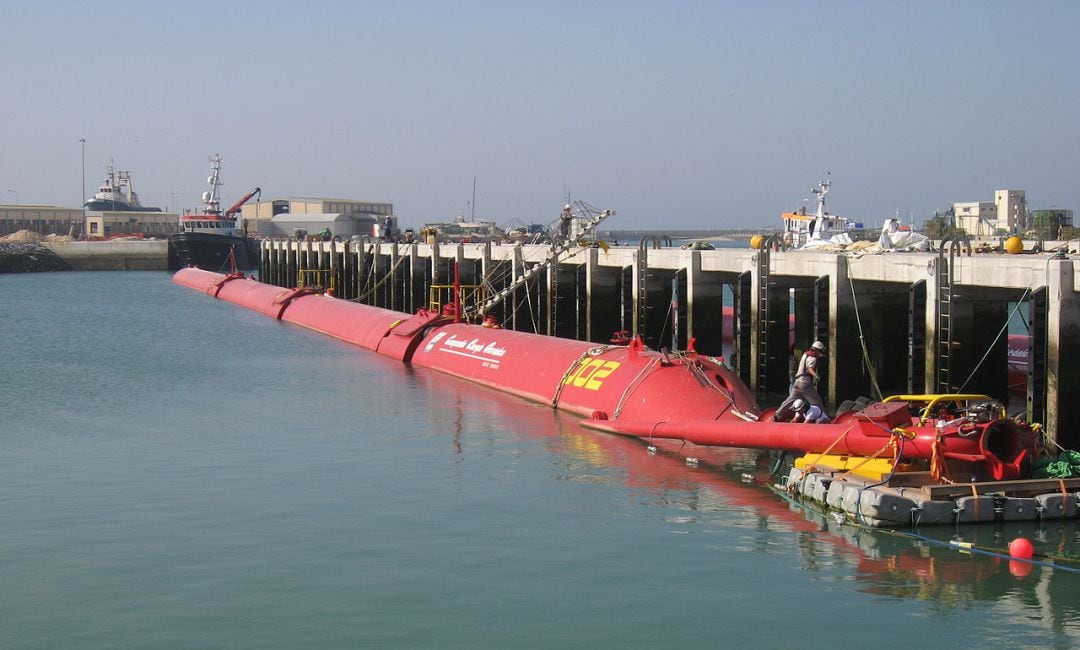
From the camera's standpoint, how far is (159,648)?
640 inches

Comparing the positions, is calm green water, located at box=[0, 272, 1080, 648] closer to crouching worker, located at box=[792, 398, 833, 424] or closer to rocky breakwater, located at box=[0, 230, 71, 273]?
crouching worker, located at box=[792, 398, 833, 424]

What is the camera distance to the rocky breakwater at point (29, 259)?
143750 millimetres

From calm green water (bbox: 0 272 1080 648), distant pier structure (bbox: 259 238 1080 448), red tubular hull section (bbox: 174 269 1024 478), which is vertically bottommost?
calm green water (bbox: 0 272 1080 648)

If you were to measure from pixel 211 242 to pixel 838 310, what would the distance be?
108 m

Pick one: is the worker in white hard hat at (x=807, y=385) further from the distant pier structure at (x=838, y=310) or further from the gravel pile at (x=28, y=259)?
the gravel pile at (x=28, y=259)

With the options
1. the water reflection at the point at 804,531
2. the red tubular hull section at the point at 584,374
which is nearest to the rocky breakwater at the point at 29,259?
the red tubular hull section at the point at 584,374

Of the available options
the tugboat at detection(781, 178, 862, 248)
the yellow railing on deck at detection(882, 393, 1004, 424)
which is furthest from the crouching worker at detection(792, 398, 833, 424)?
the tugboat at detection(781, 178, 862, 248)

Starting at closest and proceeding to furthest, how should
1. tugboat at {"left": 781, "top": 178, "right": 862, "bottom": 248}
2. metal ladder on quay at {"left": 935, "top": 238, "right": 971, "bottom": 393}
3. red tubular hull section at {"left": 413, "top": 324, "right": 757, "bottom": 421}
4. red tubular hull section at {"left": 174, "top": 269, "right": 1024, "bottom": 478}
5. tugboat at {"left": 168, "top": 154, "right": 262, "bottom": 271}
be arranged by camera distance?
red tubular hull section at {"left": 174, "top": 269, "right": 1024, "bottom": 478} < metal ladder on quay at {"left": 935, "top": 238, "right": 971, "bottom": 393} < red tubular hull section at {"left": 413, "top": 324, "right": 757, "bottom": 421} < tugboat at {"left": 781, "top": 178, "right": 862, "bottom": 248} < tugboat at {"left": 168, "top": 154, "right": 262, "bottom": 271}

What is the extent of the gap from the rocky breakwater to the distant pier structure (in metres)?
105

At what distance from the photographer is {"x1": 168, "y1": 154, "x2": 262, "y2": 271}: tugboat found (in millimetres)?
130000

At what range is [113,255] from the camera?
149125mm

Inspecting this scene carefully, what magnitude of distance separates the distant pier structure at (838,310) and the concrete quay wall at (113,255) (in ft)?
333

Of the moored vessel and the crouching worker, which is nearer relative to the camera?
the moored vessel

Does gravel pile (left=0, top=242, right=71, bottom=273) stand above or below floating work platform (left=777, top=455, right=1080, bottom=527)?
above
